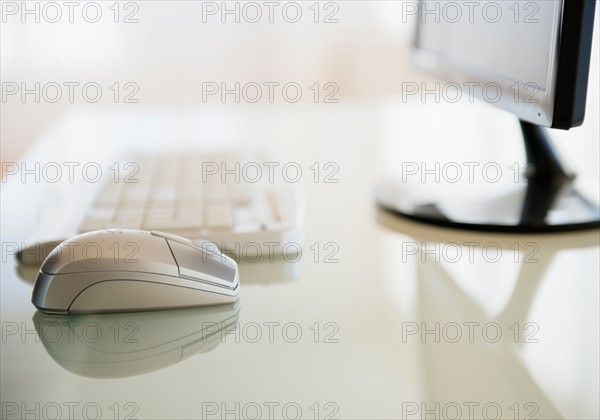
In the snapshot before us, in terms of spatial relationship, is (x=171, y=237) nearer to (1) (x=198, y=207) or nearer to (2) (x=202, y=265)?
(2) (x=202, y=265)

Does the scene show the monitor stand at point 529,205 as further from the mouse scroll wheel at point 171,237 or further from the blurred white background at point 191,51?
the blurred white background at point 191,51

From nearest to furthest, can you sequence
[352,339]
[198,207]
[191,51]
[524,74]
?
1. [352,339]
2. [524,74]
3. [198,207]
4. [191,51]

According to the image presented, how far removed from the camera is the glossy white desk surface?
0.48m

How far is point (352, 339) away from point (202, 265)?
14cm

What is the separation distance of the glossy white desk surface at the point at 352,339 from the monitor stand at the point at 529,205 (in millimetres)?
14

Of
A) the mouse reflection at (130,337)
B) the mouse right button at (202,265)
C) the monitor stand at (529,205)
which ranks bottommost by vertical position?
the monitor stand at (529,205)

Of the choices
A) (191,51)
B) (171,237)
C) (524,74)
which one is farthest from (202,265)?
(191,51)

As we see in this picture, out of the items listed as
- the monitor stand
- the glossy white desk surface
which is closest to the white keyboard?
the glossy white desk surface

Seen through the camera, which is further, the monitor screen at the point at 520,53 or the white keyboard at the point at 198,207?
the white keyboard at the point at 198,207

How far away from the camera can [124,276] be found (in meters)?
0.60

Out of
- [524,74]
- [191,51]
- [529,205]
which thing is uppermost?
[524,74]

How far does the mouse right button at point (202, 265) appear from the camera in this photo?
0.62 metres

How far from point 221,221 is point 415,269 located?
0.65ft

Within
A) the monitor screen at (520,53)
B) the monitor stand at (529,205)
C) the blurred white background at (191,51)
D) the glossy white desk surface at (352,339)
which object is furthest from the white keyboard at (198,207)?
the blurred white background at (191,51)
